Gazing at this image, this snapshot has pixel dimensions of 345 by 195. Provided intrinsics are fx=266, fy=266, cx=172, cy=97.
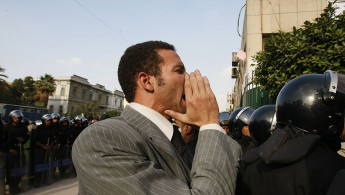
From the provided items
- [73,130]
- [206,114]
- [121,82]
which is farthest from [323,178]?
[73,130]

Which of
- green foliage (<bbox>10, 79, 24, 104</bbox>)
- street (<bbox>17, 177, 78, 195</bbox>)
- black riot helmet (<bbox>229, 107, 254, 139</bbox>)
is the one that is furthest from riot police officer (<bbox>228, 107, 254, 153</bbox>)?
green foliage (<bbox>10, 79, 24, 104</bbox>)

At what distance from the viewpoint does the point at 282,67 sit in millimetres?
8445

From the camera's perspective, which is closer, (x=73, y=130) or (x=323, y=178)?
(x=323, y=178)

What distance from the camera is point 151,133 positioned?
1.42 m

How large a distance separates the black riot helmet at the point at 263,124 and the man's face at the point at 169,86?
1881mm

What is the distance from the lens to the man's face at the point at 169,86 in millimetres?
1585

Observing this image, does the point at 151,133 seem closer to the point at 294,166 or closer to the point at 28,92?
the point at 294,166

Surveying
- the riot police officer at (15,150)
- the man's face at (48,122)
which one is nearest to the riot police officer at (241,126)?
the riot police officer at (15,150)

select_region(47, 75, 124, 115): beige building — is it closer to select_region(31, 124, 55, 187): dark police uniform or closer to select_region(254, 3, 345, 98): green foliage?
select_region(31, 124, 55, 187): dark police uniform

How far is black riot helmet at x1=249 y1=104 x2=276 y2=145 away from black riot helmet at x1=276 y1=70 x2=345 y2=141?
120 cm

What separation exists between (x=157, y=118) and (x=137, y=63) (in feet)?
1.20

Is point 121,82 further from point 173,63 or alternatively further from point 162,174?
point 162,174

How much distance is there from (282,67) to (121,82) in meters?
7.77

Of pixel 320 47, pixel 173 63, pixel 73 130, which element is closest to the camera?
pixel 173 63
